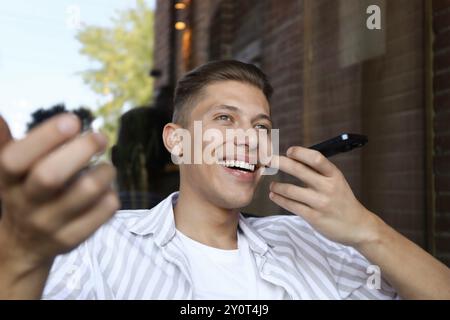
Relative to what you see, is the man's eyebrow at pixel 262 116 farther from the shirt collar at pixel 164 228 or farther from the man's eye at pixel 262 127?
the shirt collar at pixel 164 228

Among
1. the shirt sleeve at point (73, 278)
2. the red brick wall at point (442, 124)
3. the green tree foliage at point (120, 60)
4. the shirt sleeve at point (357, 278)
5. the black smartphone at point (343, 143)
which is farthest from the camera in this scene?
the green tree foliage at point (120, 60)

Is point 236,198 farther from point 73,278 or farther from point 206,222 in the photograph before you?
point 73,278

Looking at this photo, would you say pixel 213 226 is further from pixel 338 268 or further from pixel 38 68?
pixel 38 68

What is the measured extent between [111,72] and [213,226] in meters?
1.61

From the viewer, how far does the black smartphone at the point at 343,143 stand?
0.95 meters

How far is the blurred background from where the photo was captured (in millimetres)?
1798

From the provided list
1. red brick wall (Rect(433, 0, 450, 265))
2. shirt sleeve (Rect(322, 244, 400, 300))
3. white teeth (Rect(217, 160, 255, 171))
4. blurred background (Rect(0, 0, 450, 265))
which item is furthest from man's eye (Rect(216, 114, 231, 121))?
red brick wall (Rect(433, 0, 450, 265))

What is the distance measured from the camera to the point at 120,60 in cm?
263

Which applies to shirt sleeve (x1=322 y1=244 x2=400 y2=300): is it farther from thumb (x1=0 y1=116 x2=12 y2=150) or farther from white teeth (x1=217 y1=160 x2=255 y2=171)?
thumb (x1=0 y1=116 x2=12 y2=150)

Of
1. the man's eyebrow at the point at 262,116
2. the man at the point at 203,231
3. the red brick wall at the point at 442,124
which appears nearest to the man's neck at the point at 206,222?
the man at the point at 203,231

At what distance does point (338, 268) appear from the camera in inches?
45.4

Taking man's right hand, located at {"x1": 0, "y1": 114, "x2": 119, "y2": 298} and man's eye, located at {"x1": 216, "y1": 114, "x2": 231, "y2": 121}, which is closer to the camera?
man's right hand, located at {"x1": 0, "y1": 114, "x2": 119, "y2": 298}

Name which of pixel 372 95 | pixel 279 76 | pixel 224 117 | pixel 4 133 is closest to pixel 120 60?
pixel 279 76

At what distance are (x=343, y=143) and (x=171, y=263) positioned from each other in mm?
412
